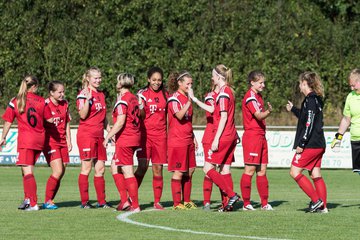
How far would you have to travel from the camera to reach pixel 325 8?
3831 centimetres

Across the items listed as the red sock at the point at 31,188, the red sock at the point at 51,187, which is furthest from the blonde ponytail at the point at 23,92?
the red sock at the point at 51,187

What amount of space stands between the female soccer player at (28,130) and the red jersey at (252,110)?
9.53ft

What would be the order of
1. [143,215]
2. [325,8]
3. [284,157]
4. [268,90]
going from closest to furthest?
1. [143,215]
2. [284,157]
3. [268,90]
4. [325,8]

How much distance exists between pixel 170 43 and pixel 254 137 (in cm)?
2102

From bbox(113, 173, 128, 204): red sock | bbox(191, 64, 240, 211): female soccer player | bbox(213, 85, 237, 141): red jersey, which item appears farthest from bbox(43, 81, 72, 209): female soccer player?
bbox(213, 85, 237, 141): red jersey

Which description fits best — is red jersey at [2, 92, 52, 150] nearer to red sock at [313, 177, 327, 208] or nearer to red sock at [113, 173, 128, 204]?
red sock at [113, 173, 128, 204]

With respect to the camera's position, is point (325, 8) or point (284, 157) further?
point (325, 8)

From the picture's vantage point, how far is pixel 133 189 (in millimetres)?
14406

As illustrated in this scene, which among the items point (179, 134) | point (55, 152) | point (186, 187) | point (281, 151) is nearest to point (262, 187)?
point (186, 187)

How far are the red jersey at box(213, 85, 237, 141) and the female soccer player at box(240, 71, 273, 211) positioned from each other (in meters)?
0.34

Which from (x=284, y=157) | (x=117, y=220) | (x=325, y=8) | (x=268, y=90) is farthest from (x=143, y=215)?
(x=325, y=8)

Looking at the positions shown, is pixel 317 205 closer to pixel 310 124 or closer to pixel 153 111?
pixel 310 124

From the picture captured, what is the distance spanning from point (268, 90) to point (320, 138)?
20.5 metres

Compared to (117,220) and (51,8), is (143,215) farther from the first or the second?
(51,8)
